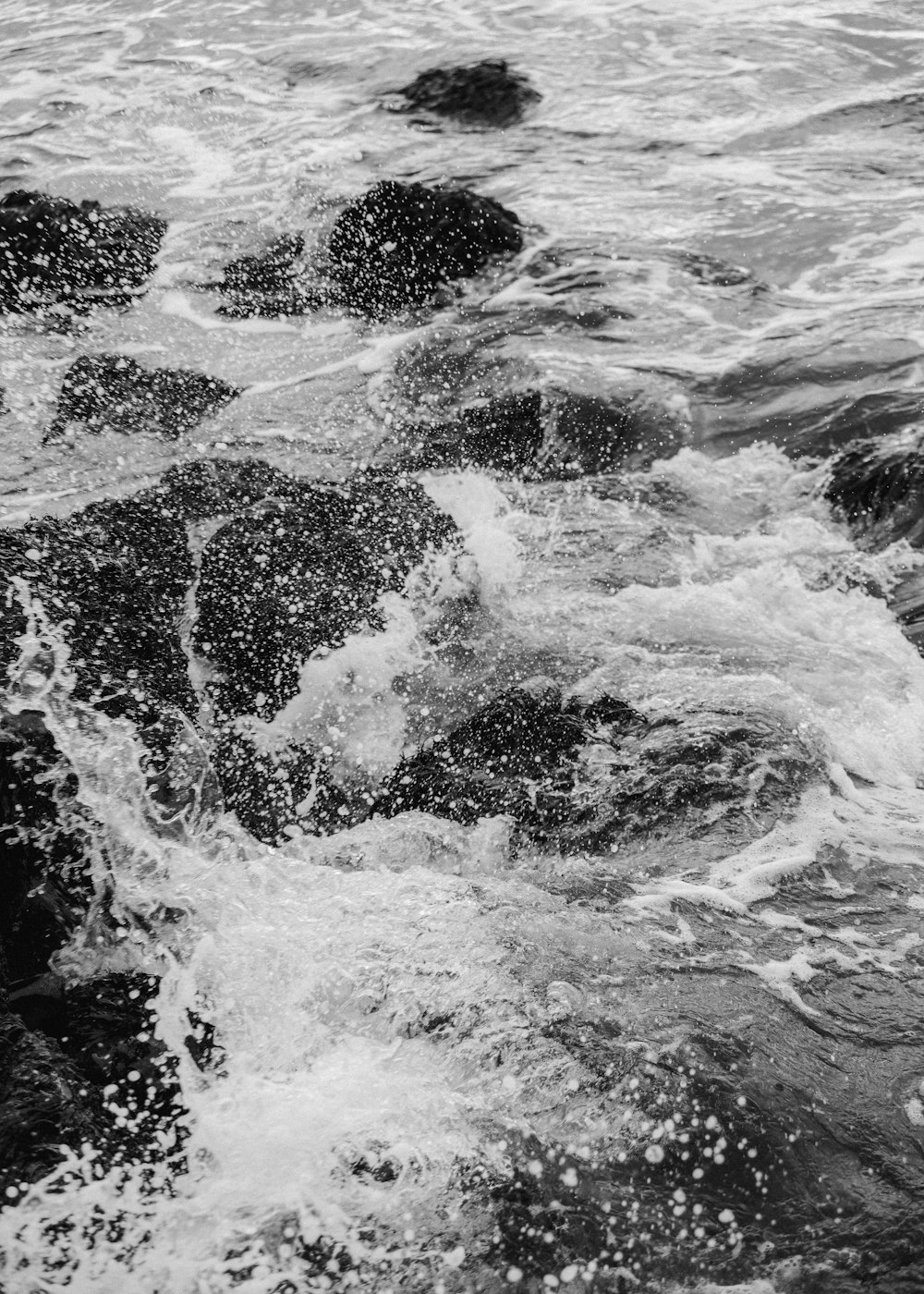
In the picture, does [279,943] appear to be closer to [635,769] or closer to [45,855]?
[45,855]

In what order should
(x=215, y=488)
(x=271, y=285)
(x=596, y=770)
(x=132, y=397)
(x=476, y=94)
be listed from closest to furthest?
(x=596, y=770) → (x=215, y=488) → (x=132, y=397) → (x=271, y=285) → (x=476, y=94)

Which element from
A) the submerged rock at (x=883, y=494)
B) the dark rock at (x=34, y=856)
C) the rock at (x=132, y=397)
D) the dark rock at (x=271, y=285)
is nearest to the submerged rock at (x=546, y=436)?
the submerged rock at (x=883, y=494)

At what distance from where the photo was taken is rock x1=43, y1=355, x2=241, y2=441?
580 centimetres

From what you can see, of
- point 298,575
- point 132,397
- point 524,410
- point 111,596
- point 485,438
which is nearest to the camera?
point 111,596

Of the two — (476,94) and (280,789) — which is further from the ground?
(476,94)

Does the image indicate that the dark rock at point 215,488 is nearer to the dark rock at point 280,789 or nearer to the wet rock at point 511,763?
the dark rock at point 280,789

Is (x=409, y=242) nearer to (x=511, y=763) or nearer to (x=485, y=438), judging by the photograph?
(x=485, y=438)

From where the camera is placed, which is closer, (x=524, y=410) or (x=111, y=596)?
(x=111, y=596)

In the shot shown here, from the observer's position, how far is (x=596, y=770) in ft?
12.0

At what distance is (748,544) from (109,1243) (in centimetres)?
383

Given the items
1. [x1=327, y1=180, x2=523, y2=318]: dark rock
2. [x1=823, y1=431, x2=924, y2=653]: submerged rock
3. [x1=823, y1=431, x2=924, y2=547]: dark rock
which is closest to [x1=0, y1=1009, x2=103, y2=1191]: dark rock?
[x1=823, y1=431, x2=924, y2=653]: submerged rock

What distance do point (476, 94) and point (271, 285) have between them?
465 cm

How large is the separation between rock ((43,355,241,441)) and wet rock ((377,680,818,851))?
9.43 feet

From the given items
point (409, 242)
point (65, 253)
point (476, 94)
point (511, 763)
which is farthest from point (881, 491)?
point (476, 94)
